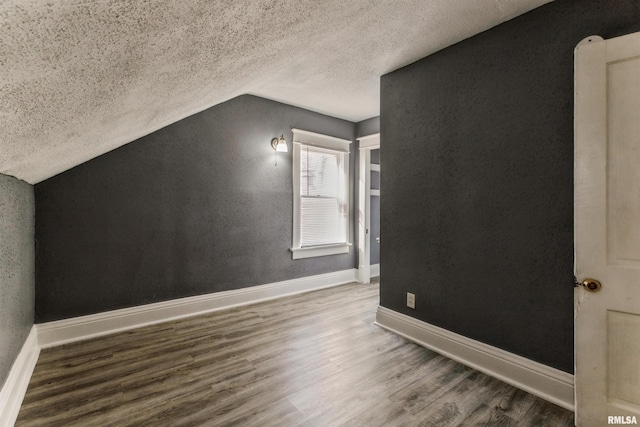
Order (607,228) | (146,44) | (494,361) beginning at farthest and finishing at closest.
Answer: (494,361)
(607,228)
(146,44)

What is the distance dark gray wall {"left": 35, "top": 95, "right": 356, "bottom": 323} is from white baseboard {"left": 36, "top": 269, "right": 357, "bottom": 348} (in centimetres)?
7

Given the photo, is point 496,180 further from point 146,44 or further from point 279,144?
point 279,144

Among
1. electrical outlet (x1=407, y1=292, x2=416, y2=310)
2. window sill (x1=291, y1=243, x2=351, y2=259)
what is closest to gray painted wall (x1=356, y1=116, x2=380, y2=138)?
window sill (x1=291, y1=243, x2=351, y2=259)

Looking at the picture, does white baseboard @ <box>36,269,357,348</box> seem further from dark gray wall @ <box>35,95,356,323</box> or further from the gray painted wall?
the gray painted wall

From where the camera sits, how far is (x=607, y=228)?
1584mm

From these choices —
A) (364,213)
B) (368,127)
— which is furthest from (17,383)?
(368,127)

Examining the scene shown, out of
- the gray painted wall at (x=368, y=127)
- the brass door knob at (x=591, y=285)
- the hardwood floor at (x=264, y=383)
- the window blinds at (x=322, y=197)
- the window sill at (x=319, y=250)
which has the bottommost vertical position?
the hardwood floor at (x=264, y=383)

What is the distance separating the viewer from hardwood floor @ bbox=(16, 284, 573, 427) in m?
1.72

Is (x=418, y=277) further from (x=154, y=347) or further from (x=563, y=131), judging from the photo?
(x=154, y=347)

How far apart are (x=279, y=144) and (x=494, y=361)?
3.16 m

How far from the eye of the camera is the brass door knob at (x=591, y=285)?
1.58 metres

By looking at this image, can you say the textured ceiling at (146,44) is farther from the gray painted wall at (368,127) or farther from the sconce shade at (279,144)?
the gray painted wall at (368,127)

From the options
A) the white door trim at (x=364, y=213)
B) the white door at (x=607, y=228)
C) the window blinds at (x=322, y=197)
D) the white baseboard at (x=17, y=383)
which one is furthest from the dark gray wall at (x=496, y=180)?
the white baseboard at (x=17, y=383)

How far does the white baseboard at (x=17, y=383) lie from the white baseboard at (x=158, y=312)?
0.67 feet
